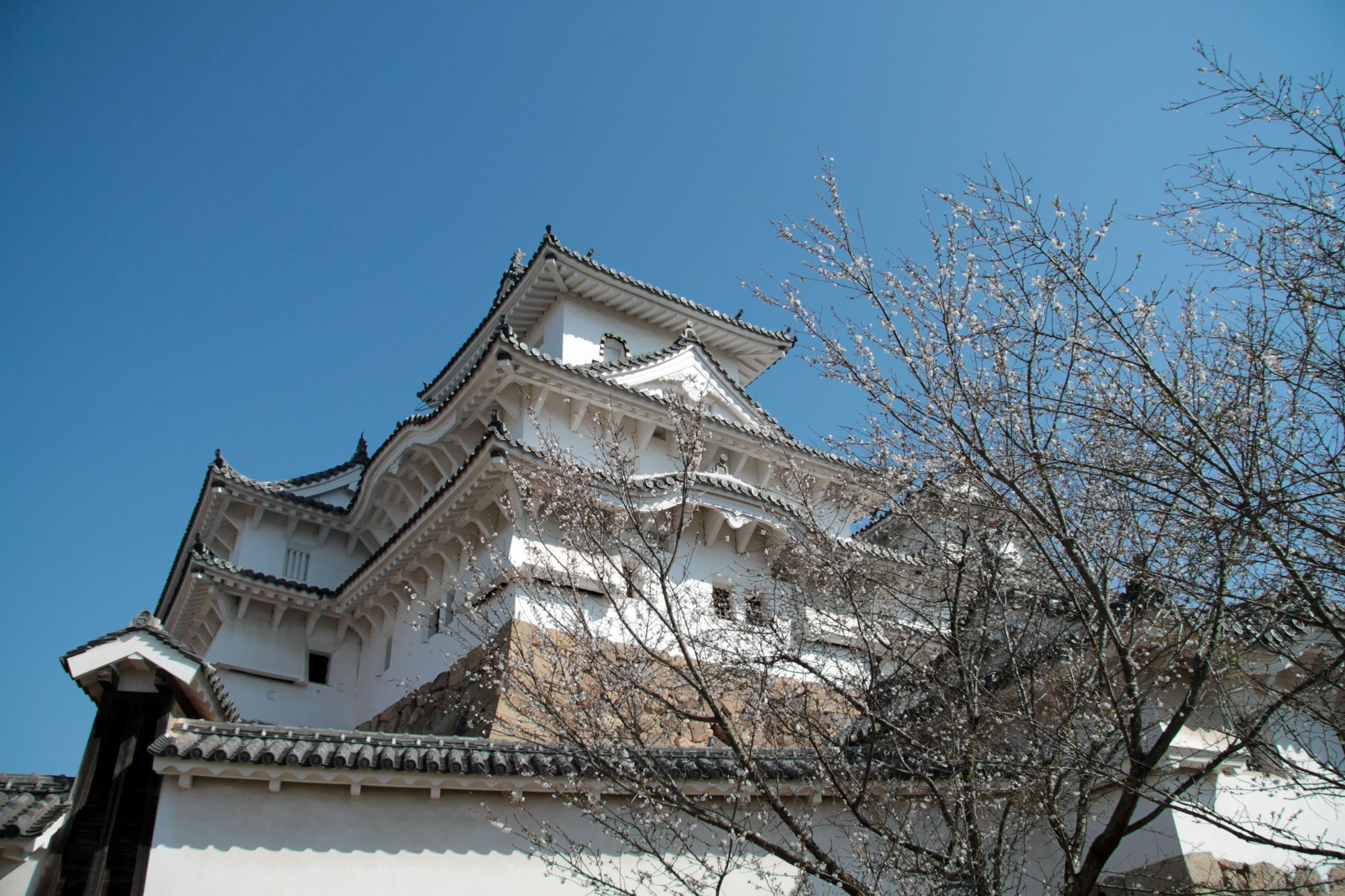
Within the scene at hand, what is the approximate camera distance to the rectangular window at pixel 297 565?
1850 centimetres

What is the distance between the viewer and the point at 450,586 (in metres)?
14.5

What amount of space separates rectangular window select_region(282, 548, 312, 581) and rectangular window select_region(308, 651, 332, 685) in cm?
187

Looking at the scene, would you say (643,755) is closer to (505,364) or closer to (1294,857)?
(1294,857)

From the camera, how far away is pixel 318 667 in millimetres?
17250

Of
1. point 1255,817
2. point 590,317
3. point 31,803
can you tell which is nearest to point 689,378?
point 590,317

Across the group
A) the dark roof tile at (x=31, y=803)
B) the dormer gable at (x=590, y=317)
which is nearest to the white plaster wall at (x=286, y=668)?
the dormer gable at (x=590, y=317)

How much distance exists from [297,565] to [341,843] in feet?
41.2

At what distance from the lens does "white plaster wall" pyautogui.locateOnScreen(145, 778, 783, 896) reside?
683cm

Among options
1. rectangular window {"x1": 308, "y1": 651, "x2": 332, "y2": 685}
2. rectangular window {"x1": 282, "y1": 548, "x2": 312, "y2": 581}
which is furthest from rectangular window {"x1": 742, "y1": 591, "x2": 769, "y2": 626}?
rectangular window {"x1": 282, "y1": 548, "x2": 312, "y2": 581}

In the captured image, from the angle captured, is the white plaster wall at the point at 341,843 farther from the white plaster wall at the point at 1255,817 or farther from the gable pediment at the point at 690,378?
the gable pediment at the point at 690,378

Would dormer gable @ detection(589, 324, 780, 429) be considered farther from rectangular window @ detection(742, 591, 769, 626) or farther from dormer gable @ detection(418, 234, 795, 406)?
rectangular window @ detection(742, 591, 769, 626)

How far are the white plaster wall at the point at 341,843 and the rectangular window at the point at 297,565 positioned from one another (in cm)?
1198

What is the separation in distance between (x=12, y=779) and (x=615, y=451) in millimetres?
4877

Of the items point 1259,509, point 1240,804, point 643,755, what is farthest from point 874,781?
point 1259,509
